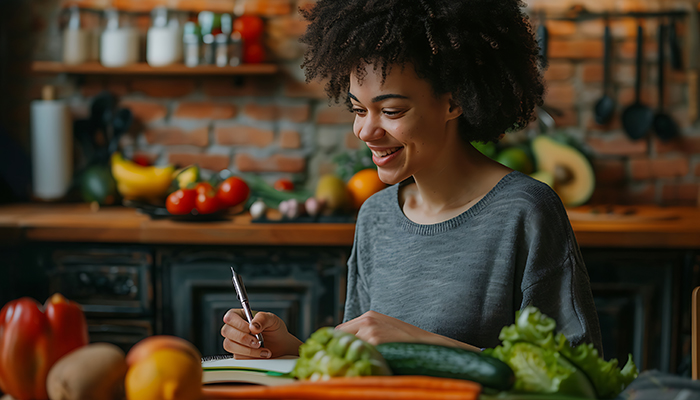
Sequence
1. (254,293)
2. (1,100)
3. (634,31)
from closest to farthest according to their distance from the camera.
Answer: (254,293) < (634,31) < (1,100)

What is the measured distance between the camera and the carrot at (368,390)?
0.47 m

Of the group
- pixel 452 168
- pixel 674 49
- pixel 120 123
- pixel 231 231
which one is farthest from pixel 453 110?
pixel 120 123

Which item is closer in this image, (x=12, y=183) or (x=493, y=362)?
(x=493, y=362)

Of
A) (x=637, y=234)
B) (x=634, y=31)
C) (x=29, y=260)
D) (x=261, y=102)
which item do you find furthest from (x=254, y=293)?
(x=634, y=31)

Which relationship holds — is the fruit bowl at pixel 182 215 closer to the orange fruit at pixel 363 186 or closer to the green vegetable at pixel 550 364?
the orange fruit at pixel 363 186

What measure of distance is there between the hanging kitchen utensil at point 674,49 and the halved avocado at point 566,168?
22.0 inches

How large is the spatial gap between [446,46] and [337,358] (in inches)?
23.9

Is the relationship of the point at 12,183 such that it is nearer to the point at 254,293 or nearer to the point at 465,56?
the point at 254,293

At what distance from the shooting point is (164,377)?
1.54 ft

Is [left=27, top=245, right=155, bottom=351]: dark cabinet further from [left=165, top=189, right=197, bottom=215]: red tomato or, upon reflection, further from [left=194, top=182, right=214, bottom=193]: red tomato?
[left=194, top=182, right=214, bottom=193]: red tomato

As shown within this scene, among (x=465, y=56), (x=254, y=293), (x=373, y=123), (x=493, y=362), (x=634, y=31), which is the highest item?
(x=634, y=31)

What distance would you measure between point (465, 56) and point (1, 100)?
2353mm

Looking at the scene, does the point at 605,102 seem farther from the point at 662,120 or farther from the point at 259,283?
the point at 259,283

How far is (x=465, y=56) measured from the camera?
0.99m
